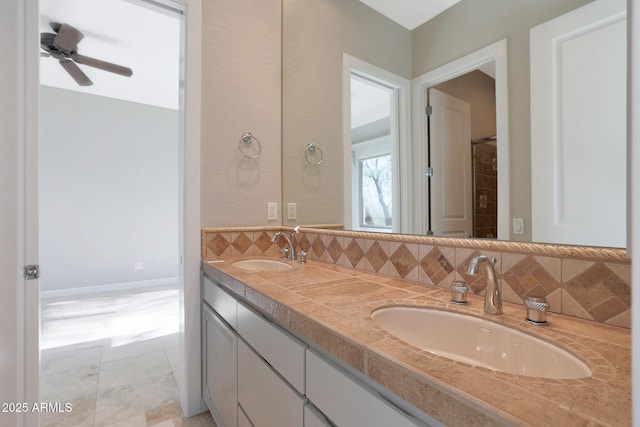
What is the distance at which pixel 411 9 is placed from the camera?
120 cm

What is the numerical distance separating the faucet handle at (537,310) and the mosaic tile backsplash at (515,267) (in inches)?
4.2

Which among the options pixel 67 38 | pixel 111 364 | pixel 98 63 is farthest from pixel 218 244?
pixel 98 63

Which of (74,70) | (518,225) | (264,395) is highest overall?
(74,70)

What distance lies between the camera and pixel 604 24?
687 millimetres

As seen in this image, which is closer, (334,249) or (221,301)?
(221,301)

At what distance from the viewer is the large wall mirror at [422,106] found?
85cm

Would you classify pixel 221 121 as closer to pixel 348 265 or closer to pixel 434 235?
pixel 348 265

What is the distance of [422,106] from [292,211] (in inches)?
41.1

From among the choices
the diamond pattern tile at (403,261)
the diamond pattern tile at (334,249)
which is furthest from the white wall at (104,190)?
the diamond pattern tile at (403,261)

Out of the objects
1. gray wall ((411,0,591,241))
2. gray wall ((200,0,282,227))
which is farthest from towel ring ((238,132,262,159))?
gray wall ((411,0,591,241))

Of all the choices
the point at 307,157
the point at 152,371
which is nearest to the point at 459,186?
the point at 307,157

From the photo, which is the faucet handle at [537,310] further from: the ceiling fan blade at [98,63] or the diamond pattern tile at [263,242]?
the ceiling fan blade at [98,63]

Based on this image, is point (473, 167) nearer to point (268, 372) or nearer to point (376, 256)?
point (376, 256)

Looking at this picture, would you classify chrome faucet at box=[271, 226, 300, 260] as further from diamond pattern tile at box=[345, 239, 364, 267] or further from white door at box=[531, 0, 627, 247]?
white door at box=[531, 0, 627, 247]
